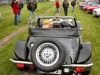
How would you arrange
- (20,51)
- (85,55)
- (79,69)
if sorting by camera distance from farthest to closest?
1. (20,51)
2. (85,55)
3. (79,69)

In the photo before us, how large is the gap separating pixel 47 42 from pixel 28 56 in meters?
0.81

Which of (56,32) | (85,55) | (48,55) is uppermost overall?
(56,32)

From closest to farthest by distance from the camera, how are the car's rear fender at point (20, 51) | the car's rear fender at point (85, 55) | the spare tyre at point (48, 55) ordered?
the spare tyre at point (48, 55)
the car's rear fender at point (85, 55)
the car's rear fender at point (20, 51)

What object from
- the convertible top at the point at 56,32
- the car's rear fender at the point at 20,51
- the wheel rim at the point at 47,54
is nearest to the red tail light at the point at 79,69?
the wheel rim at the point at 47,54

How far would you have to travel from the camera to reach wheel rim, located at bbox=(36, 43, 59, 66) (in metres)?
4.71

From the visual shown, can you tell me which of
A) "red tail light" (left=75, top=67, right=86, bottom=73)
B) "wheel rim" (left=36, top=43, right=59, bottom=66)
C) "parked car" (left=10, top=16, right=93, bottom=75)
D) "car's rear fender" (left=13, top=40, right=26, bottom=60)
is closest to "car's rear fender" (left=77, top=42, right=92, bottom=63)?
"parked car" (left=10, top=16, right=93, bottom=75)

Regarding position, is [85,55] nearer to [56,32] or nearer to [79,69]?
[79,69]

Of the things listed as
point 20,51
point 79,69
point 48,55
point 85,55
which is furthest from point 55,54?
point 20,51

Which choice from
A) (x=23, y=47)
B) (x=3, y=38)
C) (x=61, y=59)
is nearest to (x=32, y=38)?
(x=23, y=47)

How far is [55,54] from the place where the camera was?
15.5 ft

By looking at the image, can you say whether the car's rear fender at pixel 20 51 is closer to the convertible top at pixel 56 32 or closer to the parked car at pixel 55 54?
the parked car at pixel 55 54

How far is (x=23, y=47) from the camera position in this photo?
566 cm

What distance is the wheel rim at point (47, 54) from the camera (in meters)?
4.71

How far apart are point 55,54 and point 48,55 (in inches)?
6.6
